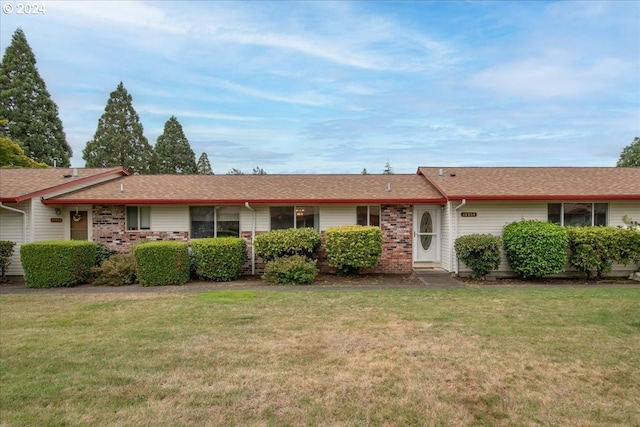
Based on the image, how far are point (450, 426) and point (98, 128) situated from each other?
33.5 m

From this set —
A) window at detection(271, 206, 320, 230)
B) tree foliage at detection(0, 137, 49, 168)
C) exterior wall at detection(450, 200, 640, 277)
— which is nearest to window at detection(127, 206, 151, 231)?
window at detection(271, 206, 320, 230)

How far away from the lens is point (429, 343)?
5512mm

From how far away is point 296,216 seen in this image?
12797 millimetres

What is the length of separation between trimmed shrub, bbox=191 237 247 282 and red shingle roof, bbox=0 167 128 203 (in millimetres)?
4879

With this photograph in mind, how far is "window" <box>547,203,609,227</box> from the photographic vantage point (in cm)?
1218

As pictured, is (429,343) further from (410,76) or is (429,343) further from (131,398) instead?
(410,76)

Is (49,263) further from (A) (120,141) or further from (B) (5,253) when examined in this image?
(A) (120,141)

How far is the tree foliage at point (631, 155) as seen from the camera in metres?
33.9

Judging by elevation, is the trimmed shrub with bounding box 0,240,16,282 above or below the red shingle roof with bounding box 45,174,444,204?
below

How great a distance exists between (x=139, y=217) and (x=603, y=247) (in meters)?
13.4

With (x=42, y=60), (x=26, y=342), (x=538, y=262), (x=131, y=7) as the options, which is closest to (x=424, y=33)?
(x=538, y=262)

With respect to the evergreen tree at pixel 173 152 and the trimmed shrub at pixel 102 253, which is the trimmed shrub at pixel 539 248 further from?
the evergreen tree at pixel 173 152

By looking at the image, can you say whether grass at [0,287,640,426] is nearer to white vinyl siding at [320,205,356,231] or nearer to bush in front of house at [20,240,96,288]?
bush in front of house at [20,240,96,288]

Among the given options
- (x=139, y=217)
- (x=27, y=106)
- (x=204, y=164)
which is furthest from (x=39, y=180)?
(x=204, y=164)
